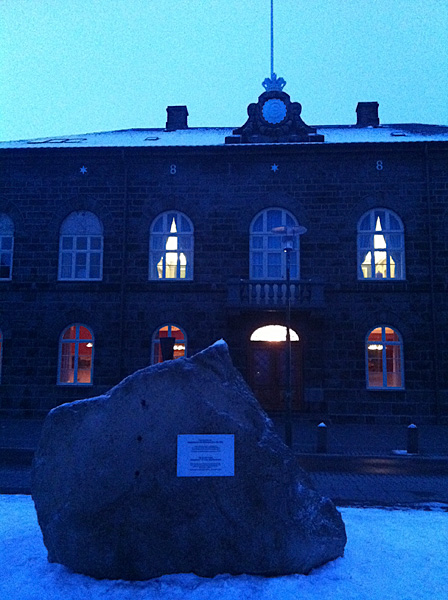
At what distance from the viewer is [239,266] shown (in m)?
17.5

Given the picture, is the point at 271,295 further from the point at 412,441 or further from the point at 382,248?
the point at 412,441

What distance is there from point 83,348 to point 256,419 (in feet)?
45.7

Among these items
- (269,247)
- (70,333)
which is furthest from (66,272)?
(269,247)

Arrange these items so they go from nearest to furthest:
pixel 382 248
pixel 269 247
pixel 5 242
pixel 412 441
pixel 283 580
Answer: pixel 283 580
pixel 412 441
pixel 382 248
pixel 269 247
pixel 5 242

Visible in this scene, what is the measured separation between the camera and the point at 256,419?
489 cm

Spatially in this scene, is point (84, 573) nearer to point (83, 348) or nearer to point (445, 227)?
point (83, 348)

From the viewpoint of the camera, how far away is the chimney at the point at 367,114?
73.7ft

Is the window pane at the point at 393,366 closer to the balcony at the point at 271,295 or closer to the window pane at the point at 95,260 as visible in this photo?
→ the balcony at the point at 271,295

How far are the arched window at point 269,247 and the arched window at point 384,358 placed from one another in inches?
145

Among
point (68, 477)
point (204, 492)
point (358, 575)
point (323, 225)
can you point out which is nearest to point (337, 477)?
point (358, 575)

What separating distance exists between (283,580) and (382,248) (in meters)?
14.7

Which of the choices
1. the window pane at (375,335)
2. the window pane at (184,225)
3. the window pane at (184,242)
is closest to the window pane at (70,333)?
the window pane at (184,242)

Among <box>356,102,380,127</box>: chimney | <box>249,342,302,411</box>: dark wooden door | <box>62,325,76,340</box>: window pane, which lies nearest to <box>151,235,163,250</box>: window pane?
<box>62,325,76,340</box>: window pane


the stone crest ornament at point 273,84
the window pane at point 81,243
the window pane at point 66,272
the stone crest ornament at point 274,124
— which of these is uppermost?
the stone crest ornament at point 273,84
